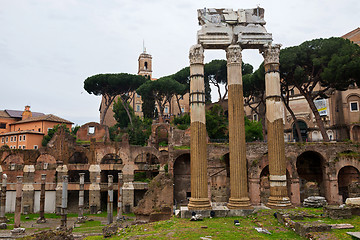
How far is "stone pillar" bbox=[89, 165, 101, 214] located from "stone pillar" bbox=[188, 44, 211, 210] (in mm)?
14376

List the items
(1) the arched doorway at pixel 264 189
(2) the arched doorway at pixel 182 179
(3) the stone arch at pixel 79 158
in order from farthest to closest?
(3) the stone arch at pixel 79 158 < (2) the arched doorway at pixel 182 179 < (1) the arched doorway at pixel 264 189

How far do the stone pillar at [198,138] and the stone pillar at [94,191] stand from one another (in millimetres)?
14376

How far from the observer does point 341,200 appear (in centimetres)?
1752

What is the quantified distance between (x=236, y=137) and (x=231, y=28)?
3.60 meters

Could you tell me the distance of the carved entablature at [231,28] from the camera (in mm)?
9727

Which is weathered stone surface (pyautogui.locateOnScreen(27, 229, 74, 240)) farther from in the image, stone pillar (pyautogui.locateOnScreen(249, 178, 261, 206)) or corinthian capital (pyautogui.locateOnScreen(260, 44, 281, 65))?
stone pillar (pyautogui.locateOnScreen(249, 178, 261, 206))

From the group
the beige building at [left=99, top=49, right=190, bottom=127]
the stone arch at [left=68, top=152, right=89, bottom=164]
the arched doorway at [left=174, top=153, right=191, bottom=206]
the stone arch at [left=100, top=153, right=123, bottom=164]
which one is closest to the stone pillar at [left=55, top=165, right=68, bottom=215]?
the stone arch at [left=68, top=152, right=89, bottom=164]

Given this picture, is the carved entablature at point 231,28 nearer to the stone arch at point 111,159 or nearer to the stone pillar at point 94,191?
the stone pillar at point 94,191

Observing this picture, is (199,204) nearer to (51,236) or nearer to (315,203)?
(315,203)

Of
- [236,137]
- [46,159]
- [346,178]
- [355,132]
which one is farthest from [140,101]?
[236,137]

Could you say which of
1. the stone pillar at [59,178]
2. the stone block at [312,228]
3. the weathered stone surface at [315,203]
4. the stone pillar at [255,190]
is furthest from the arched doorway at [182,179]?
the stone block at [312,228]

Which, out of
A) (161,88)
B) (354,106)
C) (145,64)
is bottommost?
(354,106)

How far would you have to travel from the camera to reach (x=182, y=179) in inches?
849

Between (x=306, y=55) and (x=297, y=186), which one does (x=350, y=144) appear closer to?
(x=297, y=186)
